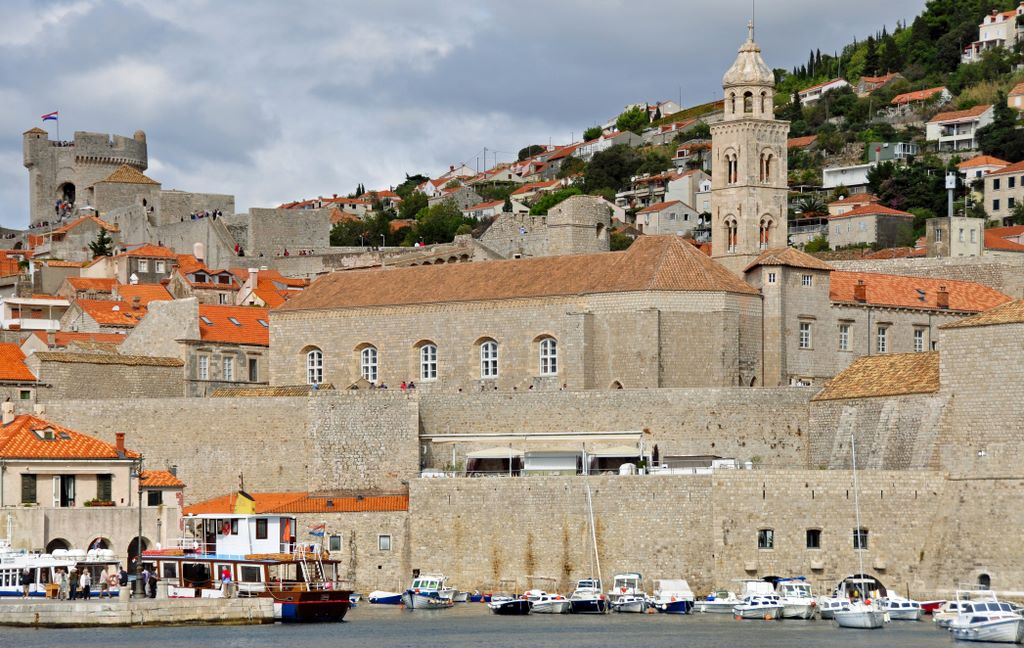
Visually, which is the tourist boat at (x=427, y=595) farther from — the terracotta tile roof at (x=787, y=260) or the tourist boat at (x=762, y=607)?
the terracotta tile roof at (x=787, y=260)

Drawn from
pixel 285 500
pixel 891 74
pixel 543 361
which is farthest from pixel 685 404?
pixel 891 74

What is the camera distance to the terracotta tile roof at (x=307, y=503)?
5544 centimetres

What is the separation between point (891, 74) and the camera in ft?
436

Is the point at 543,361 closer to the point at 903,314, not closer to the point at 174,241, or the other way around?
the point at 903,314

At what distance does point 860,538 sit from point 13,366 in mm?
28754

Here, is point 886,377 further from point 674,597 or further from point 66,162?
point 66,162

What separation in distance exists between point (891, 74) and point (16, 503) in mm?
90177

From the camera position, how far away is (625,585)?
51625 millimetres

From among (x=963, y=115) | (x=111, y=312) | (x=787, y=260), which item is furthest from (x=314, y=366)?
(x=963, y=115)

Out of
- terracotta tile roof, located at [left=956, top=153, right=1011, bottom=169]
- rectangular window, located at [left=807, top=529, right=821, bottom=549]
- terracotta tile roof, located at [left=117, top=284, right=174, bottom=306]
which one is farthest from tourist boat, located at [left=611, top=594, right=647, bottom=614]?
terracotta tile roof, located at [left=956, top=153, right=1011, bottom=169]

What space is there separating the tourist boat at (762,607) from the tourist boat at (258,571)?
9967mm

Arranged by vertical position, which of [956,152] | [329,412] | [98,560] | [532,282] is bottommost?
[98,560]

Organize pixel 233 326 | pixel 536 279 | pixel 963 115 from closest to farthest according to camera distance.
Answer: pixel 536 279
pixel 233 326
pixel 963 115

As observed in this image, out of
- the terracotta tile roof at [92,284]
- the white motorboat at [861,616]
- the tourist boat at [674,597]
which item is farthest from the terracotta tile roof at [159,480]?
the terracotta tile roof at [92,284]
